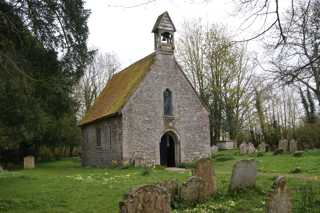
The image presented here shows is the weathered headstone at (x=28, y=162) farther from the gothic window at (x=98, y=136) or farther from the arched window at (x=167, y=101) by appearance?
the arched window at (x=167, y=101)

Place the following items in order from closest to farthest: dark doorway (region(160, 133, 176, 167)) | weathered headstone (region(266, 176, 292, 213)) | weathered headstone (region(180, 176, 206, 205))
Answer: weathered headstone (region(266, 176, 292, 213)) < weathered headstone (region(180, 176, 206, 205)) < dark doorway (region(160, 133, 176, 167))

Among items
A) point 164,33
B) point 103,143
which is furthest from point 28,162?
point 164,33

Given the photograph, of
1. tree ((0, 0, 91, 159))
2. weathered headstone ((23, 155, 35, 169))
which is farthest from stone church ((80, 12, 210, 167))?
tree ((0, 0, 91, 159))

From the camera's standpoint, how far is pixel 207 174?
31.5ft

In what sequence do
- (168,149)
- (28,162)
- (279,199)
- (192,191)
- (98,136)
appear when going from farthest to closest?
(28,162) < (98,136) < (168,149) < (192,191) < (279,199)

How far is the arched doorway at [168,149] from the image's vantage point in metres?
24.4

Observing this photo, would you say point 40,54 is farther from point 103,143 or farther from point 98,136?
point 98,136

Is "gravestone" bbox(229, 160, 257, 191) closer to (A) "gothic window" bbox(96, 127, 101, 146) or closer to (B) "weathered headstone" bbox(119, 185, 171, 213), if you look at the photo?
(B) "weathered headstone" bbox(119, 185, 171, 213)

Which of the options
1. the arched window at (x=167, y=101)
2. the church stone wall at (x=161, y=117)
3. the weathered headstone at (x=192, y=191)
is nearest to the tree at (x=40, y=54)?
the weathered headstone at (x=192, y=191)

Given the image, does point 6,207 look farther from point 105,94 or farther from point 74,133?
point 74,133

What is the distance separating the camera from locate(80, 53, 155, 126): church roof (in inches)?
928

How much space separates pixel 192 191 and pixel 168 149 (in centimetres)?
1643

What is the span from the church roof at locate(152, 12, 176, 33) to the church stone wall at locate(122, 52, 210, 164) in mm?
1924

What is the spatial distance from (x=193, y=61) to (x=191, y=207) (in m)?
31.4
